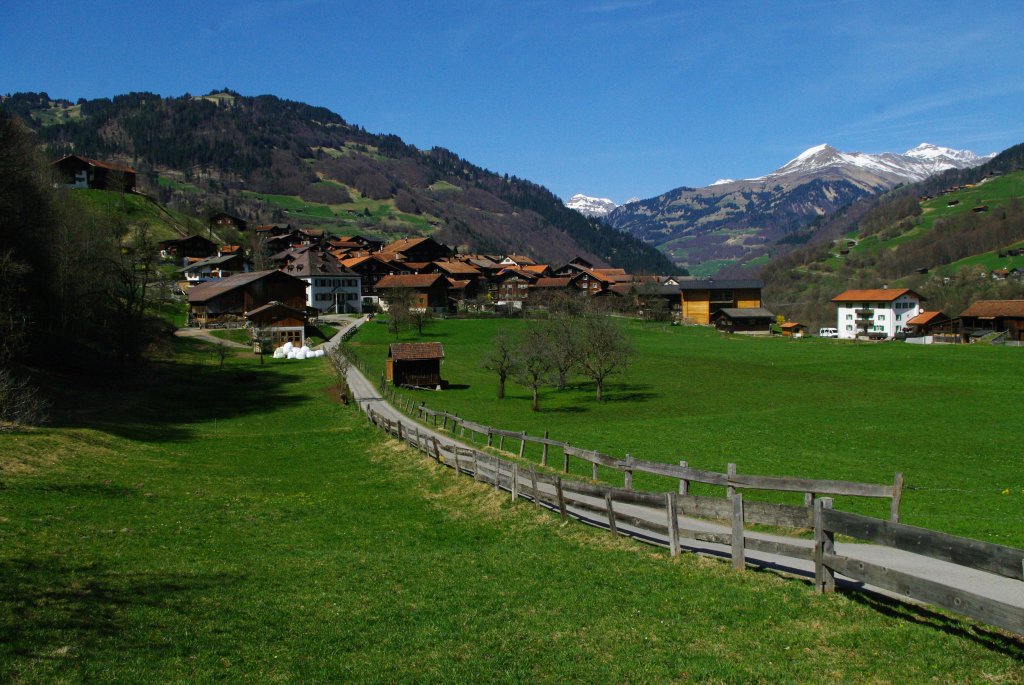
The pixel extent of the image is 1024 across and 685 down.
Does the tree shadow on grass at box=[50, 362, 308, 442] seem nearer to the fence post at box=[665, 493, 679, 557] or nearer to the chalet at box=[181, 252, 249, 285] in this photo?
the fence post at box=[665, 493, 679, 557]

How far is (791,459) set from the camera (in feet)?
102

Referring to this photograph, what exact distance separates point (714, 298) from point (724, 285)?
3.66 metres

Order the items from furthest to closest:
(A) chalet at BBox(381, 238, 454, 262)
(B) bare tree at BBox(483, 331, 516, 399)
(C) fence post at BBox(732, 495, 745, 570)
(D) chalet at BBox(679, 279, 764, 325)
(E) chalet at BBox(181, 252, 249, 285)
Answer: (A) chalet at BBox(381, 238, 454, 262) → (D) chalet at BBox(679, 279, 764, 325) → (E) chalet at BBox(181, 252, 249, 285) → (B) bare tree at BBox(483, 331, 516, 399) → (C) fence post at BBox(732, 495, 745, 570)

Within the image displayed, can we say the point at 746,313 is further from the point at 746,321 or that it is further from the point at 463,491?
the point at 463,491

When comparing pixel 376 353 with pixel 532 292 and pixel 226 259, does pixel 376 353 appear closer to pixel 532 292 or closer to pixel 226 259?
pixel 226 259

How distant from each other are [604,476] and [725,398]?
107 feet

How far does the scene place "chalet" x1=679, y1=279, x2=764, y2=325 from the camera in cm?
15550

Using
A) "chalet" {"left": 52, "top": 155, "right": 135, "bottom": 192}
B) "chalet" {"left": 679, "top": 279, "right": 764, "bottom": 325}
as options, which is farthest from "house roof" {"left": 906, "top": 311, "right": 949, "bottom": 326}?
"chalet" {"left": 52, "top": 155, "right": 135, "bottom": 192}

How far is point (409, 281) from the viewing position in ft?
473

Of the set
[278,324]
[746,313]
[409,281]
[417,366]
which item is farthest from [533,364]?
[746,313]

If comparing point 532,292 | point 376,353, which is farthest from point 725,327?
point 376,353

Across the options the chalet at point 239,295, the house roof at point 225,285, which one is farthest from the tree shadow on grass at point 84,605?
the house roof at point 225,285

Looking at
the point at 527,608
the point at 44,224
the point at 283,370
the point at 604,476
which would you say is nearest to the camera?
the point at 527,608

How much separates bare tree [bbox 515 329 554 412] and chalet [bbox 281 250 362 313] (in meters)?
79.1
